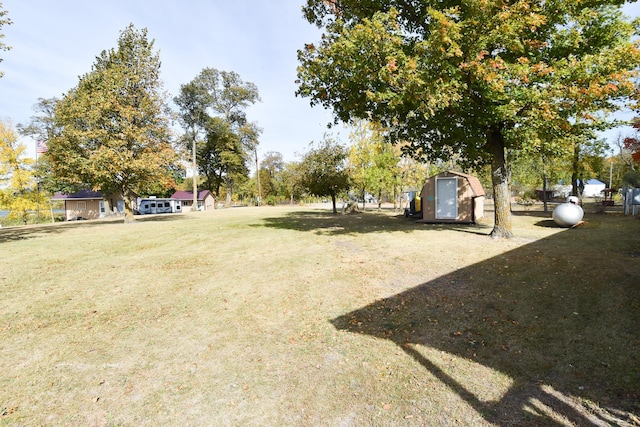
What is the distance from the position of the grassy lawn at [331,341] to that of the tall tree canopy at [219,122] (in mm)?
49813

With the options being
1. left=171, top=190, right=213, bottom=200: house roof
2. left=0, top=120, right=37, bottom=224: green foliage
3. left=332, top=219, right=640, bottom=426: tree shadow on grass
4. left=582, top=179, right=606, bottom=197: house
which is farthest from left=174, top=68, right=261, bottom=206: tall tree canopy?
left=582, top=179, right=606, bottom=197: house

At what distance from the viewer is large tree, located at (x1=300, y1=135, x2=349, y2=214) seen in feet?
92.2

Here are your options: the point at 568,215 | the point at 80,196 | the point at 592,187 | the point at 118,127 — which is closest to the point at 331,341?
the point at 568,215

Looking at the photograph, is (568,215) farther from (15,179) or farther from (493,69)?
(15,179)

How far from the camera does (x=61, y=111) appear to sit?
2639cm

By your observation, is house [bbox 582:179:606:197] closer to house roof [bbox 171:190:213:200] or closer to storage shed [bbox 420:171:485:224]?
storage shed [bbox 420:171:485:224]

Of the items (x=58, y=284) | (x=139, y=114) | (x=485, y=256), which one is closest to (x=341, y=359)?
(x=485, y=256)

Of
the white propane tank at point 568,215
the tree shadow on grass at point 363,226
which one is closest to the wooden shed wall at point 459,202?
the tree shadow on grass at point 363,226

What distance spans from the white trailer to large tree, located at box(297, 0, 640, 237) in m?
53.7

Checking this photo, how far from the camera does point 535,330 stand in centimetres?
535

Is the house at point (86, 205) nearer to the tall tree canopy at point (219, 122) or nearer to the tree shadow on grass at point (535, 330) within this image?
the tall tree canopy at point (219, 122)

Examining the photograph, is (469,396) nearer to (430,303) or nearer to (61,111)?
(430,303)

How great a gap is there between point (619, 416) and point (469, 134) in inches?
460

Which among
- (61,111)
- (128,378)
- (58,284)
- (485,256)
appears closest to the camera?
(128,378)
